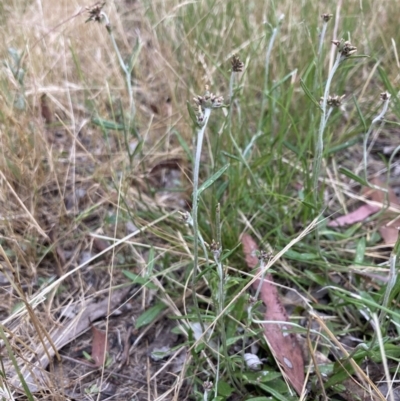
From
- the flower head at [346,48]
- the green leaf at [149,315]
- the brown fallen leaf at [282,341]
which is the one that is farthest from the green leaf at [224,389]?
the flower head at [346,48]

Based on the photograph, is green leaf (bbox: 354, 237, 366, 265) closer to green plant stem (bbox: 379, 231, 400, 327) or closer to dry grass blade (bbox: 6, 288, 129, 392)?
green plant stem (bbox: 379, 231, 400, 327)

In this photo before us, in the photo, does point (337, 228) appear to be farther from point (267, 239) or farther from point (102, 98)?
point (102, 98)

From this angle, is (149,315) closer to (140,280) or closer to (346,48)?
(140,280)

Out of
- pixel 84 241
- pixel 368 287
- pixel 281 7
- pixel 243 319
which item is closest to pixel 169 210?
pixel 84 241

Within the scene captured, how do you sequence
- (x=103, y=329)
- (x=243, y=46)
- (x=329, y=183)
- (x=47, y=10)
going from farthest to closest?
(x=47, y=10), (x=243, y=46), (x=329, y=183), (x=103, y=329)

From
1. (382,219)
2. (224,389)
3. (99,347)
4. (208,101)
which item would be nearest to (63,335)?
(99,347)

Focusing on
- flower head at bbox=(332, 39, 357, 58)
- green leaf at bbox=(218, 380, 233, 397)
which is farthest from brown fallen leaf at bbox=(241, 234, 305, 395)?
flower head at bbox=(332, 39, 357, 58)
